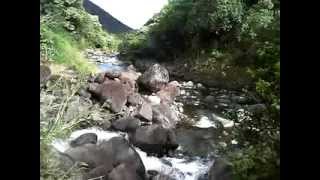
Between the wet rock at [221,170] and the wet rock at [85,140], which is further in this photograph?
the wet rock at [85,140]

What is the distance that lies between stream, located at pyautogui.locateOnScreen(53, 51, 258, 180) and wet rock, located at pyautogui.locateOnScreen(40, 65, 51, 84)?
0.79 feet

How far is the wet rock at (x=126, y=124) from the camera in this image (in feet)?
5.56

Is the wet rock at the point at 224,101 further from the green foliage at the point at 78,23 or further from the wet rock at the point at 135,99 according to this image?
the green foliage at the point at 78,23

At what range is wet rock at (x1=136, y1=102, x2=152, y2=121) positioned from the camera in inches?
69.7

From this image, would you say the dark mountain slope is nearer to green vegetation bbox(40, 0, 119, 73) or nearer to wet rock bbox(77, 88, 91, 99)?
green vegetation bbox(40, 0, 119, 73)

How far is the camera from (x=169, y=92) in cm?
188

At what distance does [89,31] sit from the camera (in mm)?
1702

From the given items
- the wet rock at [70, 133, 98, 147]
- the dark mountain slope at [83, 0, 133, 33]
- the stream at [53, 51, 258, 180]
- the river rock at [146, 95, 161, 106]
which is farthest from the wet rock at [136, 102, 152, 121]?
the dark mountain slope at [83, 0, 133, 33]

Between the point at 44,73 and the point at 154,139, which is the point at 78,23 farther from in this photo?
the point at 154,139

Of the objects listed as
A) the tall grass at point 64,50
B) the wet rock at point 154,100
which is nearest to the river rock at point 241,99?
the wet rock at point 154,100

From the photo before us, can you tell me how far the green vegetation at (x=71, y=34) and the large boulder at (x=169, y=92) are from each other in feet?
1.05

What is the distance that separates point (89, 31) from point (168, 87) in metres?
0.48

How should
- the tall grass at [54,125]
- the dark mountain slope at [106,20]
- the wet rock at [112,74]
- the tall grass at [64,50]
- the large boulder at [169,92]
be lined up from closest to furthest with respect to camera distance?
the tall grass at [54,125] < the tall grass at [64,50] < the dark mountain slope at [106,20] < the wet rock at [112,74] < the large boulder at [169,92]
